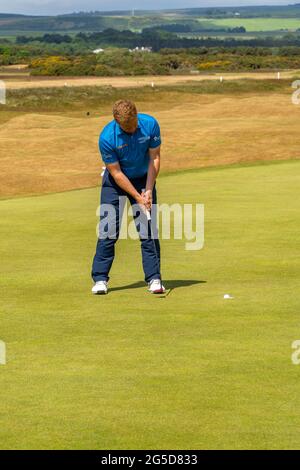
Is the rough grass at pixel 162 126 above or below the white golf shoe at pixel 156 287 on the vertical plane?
above

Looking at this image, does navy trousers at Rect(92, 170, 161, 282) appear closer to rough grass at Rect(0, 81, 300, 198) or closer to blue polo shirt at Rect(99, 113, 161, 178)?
blue polo shirt at Rect(99, 113, 161, 178)

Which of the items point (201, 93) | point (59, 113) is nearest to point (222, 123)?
point (59, 113)

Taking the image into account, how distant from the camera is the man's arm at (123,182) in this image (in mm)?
10695

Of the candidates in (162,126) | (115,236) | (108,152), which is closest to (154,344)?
(108,152)

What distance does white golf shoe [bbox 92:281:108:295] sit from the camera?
426 inches

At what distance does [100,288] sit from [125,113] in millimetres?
1758

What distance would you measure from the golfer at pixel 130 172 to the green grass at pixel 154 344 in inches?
11.5

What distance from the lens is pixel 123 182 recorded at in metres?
10.7

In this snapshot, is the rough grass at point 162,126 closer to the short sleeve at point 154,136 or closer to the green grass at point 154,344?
the green grass at point 154,344

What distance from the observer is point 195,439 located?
6066 mm

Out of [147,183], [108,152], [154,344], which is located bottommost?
[154,344]

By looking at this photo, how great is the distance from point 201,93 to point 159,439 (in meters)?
59.0

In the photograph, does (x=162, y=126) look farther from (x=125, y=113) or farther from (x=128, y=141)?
(x=125, y=113)

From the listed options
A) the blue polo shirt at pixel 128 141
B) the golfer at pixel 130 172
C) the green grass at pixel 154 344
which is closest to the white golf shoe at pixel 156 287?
the golfer at pixel 130 172
